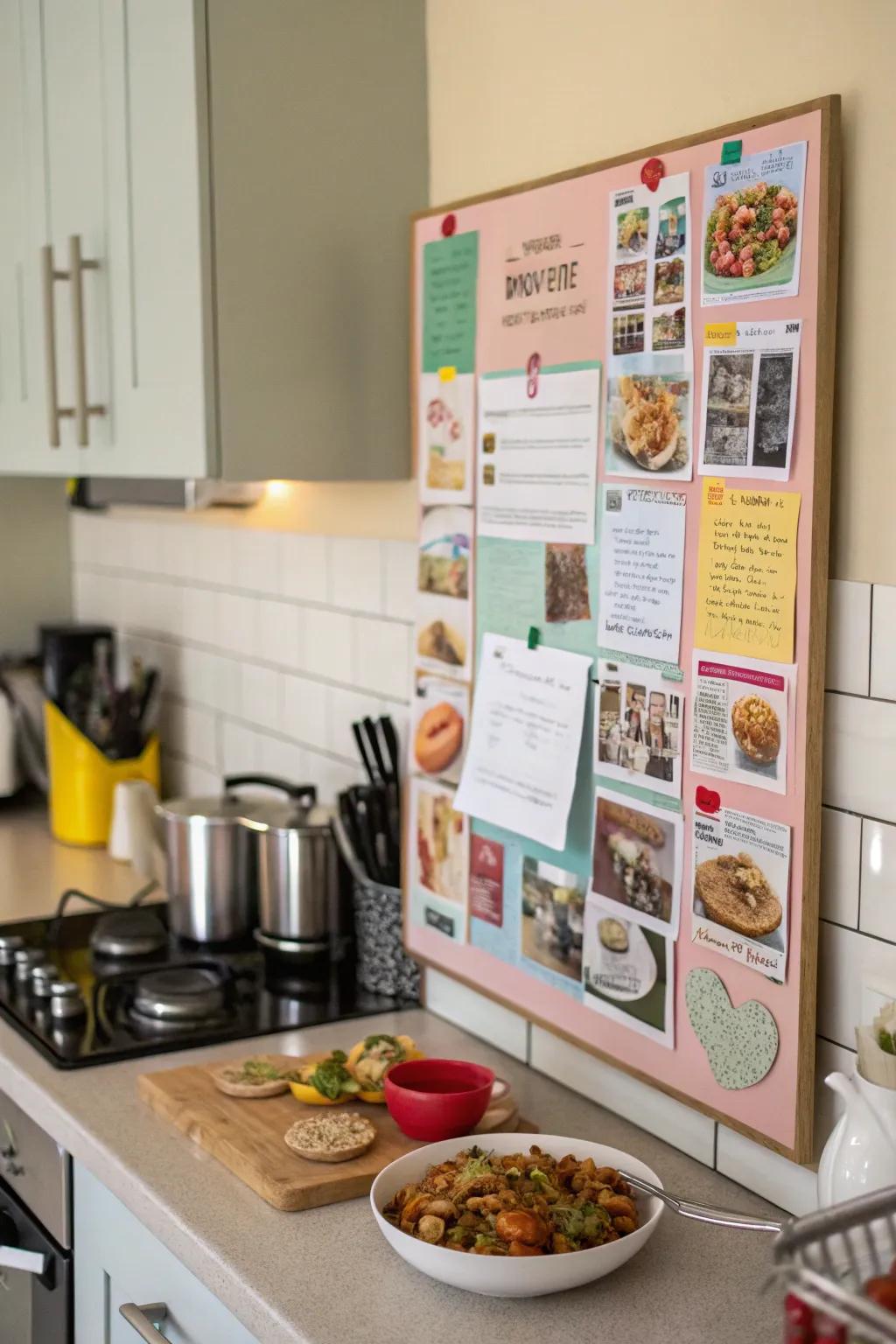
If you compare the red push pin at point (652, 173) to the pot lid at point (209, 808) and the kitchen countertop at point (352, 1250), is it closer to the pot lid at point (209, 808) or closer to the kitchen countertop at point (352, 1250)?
the kitchen countertop at point (352, 1250)

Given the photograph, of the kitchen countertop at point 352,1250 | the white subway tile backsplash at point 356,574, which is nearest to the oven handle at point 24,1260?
the kitchen countertop at point 352,1250

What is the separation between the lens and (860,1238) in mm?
993

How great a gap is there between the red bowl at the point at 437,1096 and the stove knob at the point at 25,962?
69cm

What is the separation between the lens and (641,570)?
1.50 meters

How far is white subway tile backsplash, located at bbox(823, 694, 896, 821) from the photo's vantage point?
1.27m

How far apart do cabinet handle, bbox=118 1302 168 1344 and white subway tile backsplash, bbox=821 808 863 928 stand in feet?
2.46

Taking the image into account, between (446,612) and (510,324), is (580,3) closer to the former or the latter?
(510,324)

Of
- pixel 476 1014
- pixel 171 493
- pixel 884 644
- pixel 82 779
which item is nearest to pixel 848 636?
pixel 884 644

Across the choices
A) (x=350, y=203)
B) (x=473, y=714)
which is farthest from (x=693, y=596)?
(x=350, y=203)

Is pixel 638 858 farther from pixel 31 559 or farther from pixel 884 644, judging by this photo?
pixel 31 559

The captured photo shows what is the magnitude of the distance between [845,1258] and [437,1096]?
57 centimetres

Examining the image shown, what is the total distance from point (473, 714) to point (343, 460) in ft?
1.28

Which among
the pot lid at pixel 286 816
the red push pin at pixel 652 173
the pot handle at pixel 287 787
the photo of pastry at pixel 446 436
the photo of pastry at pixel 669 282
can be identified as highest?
the red push pin at pixel 652 173

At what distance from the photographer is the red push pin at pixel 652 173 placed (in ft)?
4.73
